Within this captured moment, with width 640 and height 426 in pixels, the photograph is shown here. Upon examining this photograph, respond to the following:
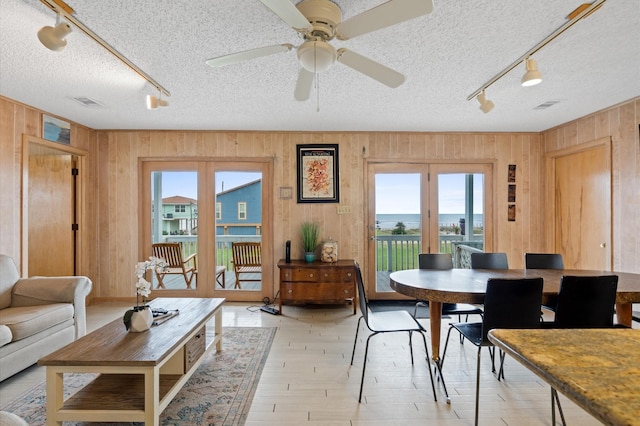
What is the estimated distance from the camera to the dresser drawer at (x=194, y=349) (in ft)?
6.85

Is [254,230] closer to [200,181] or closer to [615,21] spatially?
[200,181]

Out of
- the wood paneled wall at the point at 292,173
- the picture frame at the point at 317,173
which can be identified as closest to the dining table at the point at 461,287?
the wood paneled wall at the point at 292,173

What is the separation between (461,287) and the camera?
7.39 feet

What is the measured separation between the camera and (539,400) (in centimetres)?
212

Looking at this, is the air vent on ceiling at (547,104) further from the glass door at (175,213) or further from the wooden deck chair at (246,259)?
the glass door at (175,213)

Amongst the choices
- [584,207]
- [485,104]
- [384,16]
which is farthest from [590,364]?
[584,207]

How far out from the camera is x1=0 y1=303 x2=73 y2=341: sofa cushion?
7.59 ft

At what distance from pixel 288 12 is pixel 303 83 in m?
0.70

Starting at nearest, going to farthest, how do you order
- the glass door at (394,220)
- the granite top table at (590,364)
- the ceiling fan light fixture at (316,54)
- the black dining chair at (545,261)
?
the granite top table at (590,364) < the ceiling fan light fixture at (316,54) < the black dining chair at (545,261) < the glass door at (394,220)

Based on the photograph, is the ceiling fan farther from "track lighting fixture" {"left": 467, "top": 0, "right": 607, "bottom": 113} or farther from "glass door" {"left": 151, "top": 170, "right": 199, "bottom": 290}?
"glass door" {"left": 151, "top": 170, "right": 199, "bottom": 290}

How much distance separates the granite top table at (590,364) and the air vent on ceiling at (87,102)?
4.04 m

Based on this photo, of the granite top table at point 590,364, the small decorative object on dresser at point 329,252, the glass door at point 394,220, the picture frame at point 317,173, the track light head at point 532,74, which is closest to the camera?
the granite top table at point 590,364

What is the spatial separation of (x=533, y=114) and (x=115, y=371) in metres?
4.68

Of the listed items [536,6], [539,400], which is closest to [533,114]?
[536,6]
